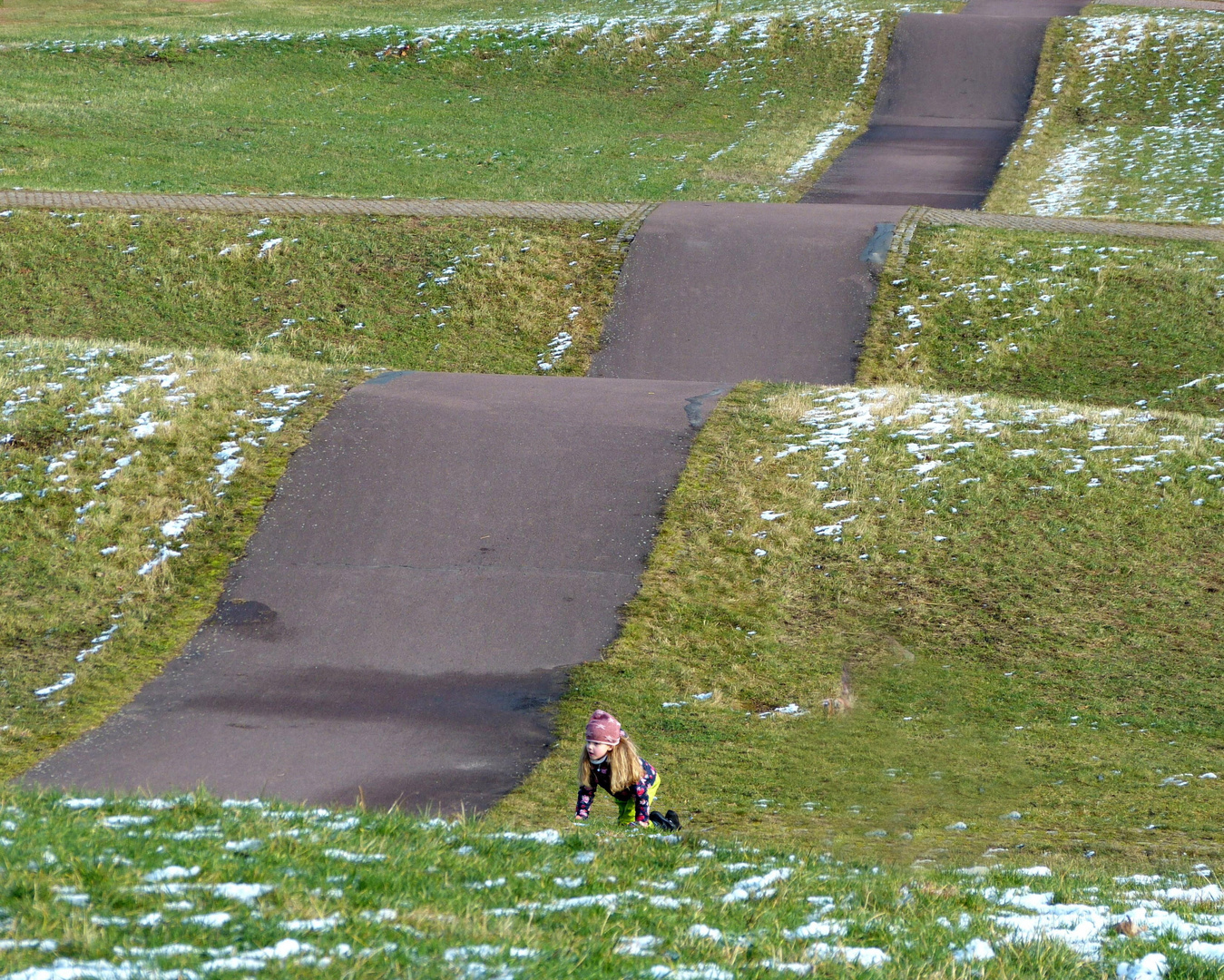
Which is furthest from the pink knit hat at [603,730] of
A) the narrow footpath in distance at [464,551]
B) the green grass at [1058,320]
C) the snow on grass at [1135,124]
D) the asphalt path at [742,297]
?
the snow on grass at [1135,124]

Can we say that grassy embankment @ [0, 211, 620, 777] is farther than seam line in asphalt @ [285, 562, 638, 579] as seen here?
No

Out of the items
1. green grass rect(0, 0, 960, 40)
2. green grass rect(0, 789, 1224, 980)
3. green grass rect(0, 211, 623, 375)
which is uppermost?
green grass rect(0, 0, 960, 40)

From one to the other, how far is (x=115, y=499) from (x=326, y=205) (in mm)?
11090

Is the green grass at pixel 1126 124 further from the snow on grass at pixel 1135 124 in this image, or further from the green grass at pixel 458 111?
the green grass at pixel 458 111

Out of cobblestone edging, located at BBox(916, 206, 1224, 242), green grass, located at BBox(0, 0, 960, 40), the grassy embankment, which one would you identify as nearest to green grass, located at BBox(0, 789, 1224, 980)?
the grassy embankment

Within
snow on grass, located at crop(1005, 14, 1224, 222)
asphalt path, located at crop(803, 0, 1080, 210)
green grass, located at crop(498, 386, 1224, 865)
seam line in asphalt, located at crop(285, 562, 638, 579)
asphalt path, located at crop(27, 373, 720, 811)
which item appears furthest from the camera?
asphalt path, located at crop(803, 0, 1080, 210)

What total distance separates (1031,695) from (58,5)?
43.9 metres

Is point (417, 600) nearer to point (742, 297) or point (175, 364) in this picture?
point (175, 364)

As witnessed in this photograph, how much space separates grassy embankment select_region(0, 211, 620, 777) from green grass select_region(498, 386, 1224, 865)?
4264mm

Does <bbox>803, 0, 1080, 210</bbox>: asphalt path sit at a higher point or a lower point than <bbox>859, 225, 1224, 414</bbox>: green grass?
higher

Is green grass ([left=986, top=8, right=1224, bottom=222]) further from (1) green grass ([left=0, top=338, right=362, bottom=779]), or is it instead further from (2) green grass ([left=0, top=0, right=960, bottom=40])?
(1) green grass ([left=0, top=338, right=362, bottom=779])

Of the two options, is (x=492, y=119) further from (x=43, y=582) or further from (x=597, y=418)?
(x=43, y=582)

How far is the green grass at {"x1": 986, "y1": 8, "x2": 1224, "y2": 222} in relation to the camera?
80.5 ft

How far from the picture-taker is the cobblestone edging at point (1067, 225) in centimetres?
2042
